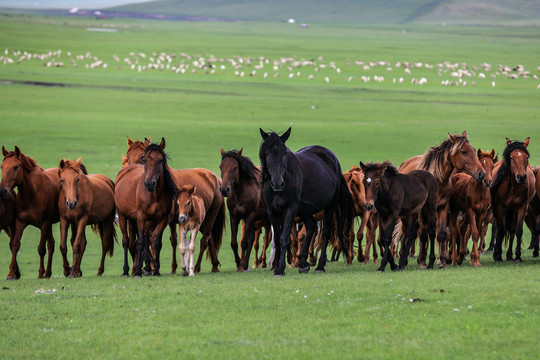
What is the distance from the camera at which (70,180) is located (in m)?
13.1

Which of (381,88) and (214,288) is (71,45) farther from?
(214,288)

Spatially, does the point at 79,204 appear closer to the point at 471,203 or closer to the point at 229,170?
the point at 229,170

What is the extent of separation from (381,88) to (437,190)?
42.3 meters

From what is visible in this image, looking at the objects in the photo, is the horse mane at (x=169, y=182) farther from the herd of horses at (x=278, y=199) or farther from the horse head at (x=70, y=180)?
the horse head at (x=70, y=180)

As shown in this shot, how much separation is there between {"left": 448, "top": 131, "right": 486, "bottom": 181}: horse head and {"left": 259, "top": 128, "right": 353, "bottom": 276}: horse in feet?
5.82

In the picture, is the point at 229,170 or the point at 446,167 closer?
the point at 229,170

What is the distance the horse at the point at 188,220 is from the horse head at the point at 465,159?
3.84 m

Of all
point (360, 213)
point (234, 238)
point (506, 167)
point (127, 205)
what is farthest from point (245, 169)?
point (506, 167)

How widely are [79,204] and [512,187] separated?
652cm

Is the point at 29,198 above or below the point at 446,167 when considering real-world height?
below

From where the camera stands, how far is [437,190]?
13328 mm

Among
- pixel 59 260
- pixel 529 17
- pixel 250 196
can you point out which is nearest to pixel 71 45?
pixel 59 260

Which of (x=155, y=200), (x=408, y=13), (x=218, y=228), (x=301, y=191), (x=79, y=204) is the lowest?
(x=218, y=228)

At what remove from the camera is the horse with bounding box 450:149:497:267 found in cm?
1316
